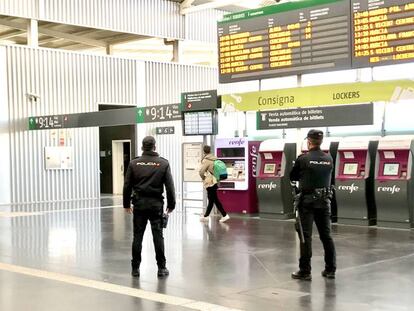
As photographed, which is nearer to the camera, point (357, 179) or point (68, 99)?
point (357, 179)

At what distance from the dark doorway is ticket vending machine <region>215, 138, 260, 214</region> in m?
8.62

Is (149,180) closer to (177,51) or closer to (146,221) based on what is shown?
(146,221)

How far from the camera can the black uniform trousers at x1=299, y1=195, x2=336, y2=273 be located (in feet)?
22.7

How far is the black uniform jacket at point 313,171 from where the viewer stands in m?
6.93

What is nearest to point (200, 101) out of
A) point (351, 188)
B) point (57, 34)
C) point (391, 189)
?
point (351, 188)

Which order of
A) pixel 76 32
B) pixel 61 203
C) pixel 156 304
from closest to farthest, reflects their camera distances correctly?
1. pixel 156 304
2. pixel 61 203
3. pixel 76 32

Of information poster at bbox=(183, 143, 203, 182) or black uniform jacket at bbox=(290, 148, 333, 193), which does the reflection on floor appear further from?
information poster at bbox=(183, 143, 203, 182)

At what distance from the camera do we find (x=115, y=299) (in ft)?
20.2

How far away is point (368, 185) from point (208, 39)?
548 inches

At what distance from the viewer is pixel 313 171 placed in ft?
22.7

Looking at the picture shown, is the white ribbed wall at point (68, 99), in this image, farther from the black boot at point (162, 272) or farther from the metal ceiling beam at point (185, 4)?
the black boot at point (162, 272)

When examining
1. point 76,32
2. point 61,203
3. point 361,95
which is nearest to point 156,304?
point 361,95

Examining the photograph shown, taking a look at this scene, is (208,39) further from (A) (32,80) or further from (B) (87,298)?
(B) (87,298)

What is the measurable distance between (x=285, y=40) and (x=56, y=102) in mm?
10078
